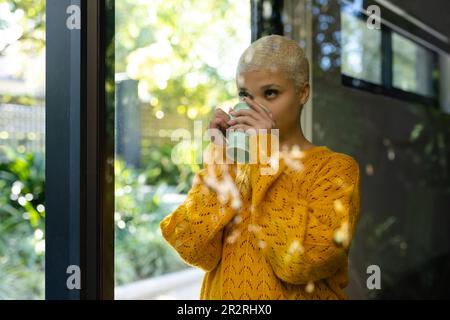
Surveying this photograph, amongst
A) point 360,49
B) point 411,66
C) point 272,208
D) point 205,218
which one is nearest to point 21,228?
point 205,218

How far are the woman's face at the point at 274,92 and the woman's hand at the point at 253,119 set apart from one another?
0.07 ft

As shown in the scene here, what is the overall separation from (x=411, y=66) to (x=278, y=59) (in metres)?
1.87

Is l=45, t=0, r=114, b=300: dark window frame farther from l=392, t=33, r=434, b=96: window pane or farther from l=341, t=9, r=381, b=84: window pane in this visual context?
l=392, t=33, r=434, b=96: window pane

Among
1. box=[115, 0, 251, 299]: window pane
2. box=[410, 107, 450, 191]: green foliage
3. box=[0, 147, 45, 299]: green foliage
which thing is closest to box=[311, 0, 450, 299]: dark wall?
box=[410, 107, 450, 191]: green foliage

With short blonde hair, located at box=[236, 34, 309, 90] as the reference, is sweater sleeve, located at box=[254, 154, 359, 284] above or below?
below

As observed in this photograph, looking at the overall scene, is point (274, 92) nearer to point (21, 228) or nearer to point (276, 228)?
point (276, 228)

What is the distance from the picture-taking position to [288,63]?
940 millimetres

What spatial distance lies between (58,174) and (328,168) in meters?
0.51

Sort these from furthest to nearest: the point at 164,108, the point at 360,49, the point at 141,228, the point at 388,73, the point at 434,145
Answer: the point at 434,145, the point at 388,73, the point at 360,49, the point at 164,108, the point at 141,228

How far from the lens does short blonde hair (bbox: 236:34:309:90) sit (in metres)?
0.93

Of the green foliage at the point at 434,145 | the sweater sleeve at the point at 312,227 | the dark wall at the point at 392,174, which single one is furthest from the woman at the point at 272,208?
the green foliage at the point at 434,145

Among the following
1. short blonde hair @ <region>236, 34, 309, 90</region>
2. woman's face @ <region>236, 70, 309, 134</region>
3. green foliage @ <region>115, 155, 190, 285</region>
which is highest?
short blonde hair @ <region>236, 34, 309, 90</region>

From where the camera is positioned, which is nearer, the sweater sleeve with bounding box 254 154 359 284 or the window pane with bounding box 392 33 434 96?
the sweater sleeve with bounding box 254 154 359 284

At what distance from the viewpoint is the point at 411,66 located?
2580 millimetres
